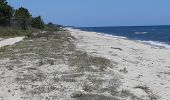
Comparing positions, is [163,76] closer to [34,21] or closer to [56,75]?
[56,75]

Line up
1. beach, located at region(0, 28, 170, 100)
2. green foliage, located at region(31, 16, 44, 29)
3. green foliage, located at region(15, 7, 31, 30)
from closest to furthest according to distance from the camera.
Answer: beach, located at region(0, 28, 170, 100) < green foliage, located at region(15, 7, 31, 30) < green foliage, located at region(31, 16, 44, 29)

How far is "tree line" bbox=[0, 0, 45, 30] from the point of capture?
8450 centimetres

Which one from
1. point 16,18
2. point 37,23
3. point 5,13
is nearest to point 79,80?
point 5,13

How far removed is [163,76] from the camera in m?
25.4

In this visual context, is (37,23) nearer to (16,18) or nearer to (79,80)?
(16,18)

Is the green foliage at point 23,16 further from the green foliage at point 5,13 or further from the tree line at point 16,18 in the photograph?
the green foliage at point 5,13

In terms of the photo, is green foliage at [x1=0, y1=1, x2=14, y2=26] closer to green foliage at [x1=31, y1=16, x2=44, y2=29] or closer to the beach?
green foliage at [x1=31, y1=16, x2=44, y2=29]

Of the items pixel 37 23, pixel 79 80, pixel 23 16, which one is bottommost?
pixel 37 23

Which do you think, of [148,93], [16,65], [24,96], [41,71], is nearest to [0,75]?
[41,71]

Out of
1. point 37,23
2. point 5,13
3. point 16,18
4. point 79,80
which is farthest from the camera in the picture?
point 37,23

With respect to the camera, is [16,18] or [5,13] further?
[16,18]

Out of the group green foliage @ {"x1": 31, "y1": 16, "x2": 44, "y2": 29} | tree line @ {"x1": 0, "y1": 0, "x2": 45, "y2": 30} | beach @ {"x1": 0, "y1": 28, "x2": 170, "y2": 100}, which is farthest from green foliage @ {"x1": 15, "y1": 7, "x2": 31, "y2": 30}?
beach @ {"x1": 0, "y1": 28, "x2": 170, "y2": 100}

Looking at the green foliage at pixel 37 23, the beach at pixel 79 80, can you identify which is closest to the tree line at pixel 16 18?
the green foliage at pixel 37 23

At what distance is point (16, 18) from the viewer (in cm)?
9338
